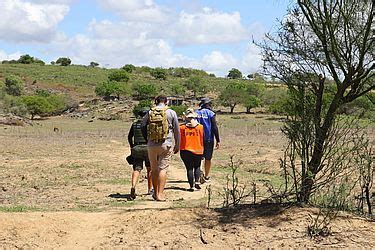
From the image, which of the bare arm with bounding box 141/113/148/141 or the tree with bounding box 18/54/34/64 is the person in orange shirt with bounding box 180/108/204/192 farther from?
the tree with bounding box 18/54/34/64

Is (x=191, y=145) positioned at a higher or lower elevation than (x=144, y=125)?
lower

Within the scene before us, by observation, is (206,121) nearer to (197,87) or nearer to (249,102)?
(249,102)

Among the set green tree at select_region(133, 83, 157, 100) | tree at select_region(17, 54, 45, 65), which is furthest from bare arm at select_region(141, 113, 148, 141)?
tree at select_region(17, 54, 45, 65)

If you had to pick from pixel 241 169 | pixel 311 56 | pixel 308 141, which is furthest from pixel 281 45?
pixel 241 169

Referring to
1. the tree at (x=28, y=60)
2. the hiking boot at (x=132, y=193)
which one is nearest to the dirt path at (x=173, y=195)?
the hiking boot at (x=132, y=193)

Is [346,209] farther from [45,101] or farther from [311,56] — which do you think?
[45,101]

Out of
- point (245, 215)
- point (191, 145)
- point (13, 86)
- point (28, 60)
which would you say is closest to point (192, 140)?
point (191, 145)

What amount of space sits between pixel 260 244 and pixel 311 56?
229 cm

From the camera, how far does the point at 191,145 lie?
1019cm

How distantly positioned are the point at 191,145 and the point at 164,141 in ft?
5.04

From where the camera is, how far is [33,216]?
277 inches

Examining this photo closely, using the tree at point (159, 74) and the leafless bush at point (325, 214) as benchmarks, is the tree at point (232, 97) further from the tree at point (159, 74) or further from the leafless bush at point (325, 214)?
the leafless bush at point (325, 214)

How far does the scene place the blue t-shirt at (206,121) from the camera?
1092 cm

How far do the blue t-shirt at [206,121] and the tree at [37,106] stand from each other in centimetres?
3816
